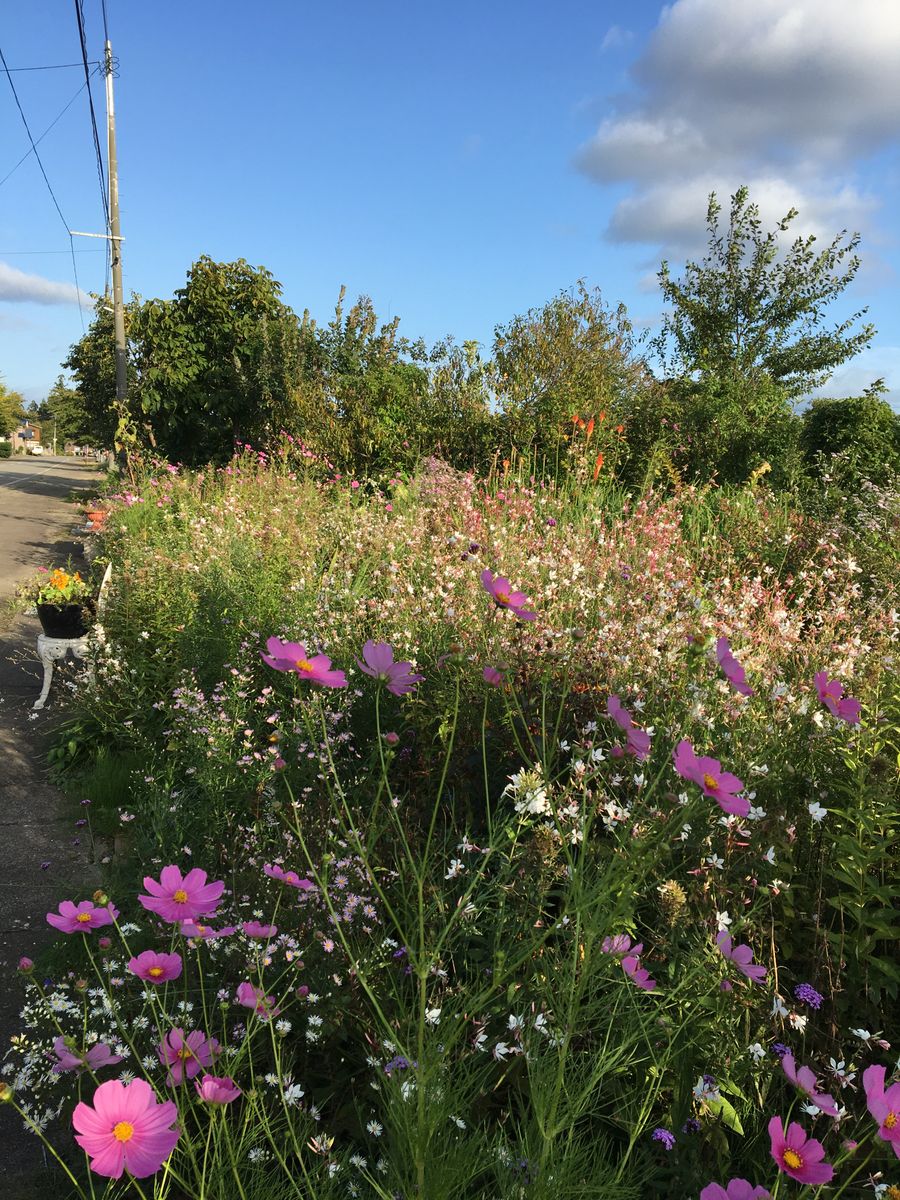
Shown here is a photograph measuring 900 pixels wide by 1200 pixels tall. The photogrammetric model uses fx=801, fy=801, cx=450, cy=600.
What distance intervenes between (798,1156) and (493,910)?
1.00 m

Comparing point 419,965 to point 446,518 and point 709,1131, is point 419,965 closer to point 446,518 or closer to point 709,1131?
point 709,1131

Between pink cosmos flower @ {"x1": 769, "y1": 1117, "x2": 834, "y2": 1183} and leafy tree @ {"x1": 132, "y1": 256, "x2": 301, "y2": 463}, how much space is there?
15826mm

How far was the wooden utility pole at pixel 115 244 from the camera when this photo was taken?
1661 centimetres

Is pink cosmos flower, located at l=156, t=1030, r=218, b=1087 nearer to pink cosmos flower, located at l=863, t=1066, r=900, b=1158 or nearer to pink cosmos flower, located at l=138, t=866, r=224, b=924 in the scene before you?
pink cosmos flower, located at l=138, t=866, r=224, b=924

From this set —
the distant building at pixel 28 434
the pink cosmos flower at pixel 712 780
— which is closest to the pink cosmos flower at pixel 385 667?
the pink cosmos flower at pixel 712 780

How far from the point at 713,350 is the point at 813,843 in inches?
814

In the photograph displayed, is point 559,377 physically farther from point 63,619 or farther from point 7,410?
point 7,410

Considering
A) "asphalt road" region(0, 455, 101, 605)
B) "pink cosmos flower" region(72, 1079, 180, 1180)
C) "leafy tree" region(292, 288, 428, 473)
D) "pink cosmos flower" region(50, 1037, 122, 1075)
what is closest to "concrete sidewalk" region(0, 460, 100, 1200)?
"pink cosmos flower" region(50, 1037, 122, 1075)

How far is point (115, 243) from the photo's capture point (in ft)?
57.7

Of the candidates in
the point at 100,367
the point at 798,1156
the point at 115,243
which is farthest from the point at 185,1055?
the point at 100,367

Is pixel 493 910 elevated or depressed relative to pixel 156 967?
depressed

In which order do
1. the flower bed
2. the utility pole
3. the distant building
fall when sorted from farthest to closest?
1. the distant building
2. the utility pole
3. the flower bed

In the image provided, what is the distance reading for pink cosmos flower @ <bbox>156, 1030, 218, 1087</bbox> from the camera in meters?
1.17

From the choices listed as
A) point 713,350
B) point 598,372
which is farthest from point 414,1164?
point 713,350
